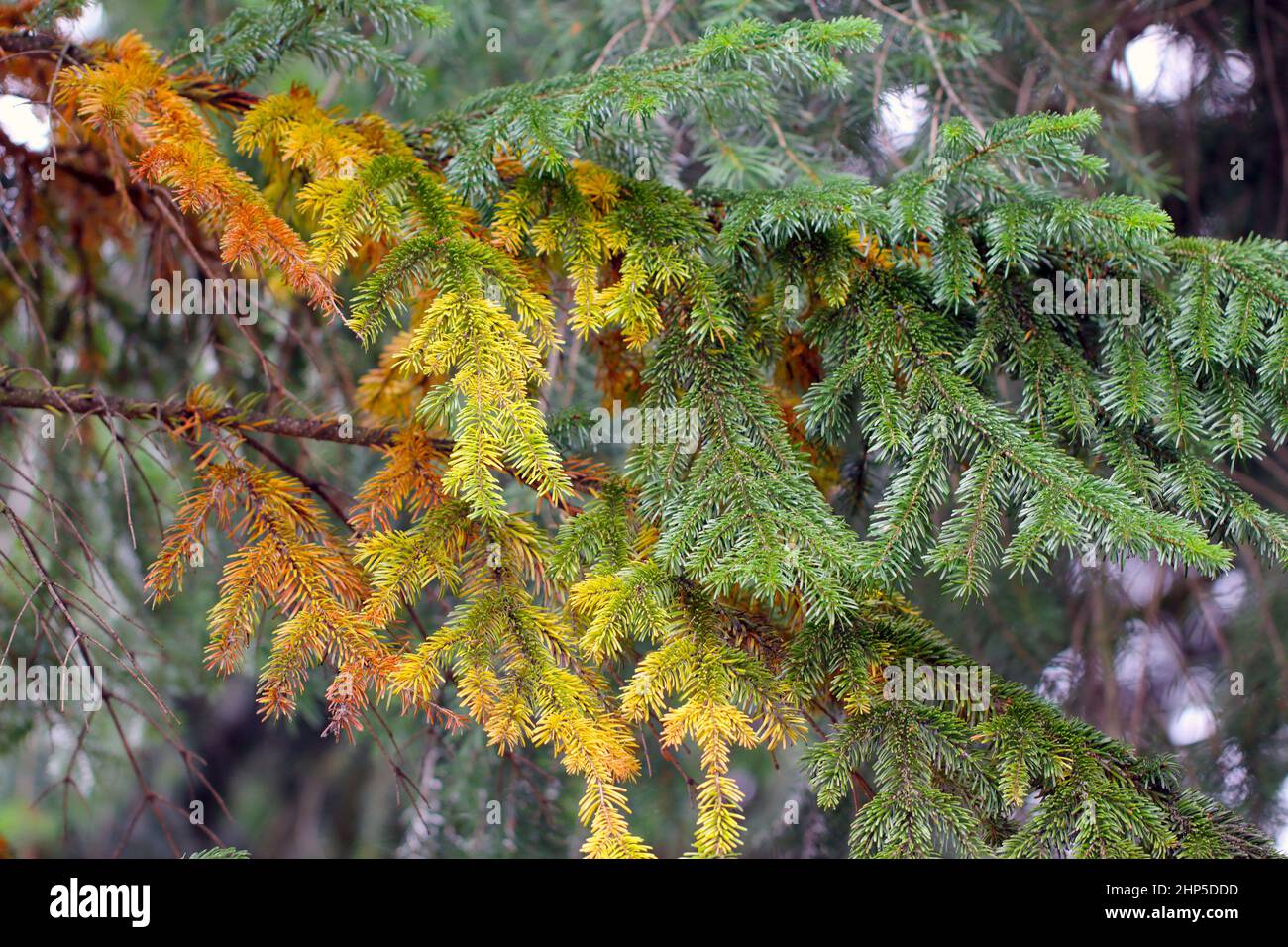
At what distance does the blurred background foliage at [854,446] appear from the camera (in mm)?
1805

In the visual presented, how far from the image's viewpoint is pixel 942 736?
1.12 metres

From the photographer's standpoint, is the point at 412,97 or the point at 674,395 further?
the point at 412,97

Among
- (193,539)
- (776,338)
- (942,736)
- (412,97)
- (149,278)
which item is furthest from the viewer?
(149,278)

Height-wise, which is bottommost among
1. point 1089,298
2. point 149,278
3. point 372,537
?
point 372,537

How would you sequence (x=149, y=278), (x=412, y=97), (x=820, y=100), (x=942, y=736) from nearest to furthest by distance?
(x=942, y=736) → (x=412, y=97) → (x=149, y=278) → (x=820, y=100)

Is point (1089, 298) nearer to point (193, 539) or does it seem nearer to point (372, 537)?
point (372, 537)

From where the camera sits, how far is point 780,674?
1153 mm

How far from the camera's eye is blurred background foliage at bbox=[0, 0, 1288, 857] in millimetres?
1805

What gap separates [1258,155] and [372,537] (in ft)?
8.60

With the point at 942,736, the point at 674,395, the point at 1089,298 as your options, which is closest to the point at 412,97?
the point at 674,395

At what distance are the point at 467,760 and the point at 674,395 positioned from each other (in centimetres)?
139

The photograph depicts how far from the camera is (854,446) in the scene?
7.06 feet
